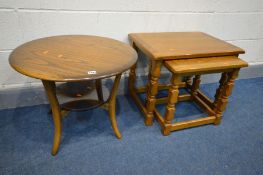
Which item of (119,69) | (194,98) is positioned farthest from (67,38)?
(194,98)

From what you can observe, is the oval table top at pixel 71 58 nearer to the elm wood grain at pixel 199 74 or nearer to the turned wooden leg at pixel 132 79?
the elm wood grain at pixel 199 74

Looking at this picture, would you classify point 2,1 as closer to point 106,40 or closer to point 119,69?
point 106,40

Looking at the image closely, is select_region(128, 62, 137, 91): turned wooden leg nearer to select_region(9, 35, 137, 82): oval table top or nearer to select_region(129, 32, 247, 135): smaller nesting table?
select_region(129, 32, 247, 135): smaller nesting table

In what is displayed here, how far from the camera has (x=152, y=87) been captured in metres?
1.60

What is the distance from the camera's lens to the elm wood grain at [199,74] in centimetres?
143

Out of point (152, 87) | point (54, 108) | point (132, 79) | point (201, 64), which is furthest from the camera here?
point (132, 79)

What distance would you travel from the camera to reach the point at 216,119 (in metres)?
1.81

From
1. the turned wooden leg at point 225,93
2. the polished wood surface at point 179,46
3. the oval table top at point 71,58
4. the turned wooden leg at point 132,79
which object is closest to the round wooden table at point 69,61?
the oval table top at point 71,58

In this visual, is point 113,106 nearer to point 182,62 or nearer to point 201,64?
point 182,62

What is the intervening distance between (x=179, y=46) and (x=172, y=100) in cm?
40

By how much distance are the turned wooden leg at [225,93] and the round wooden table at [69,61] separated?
0.77 m

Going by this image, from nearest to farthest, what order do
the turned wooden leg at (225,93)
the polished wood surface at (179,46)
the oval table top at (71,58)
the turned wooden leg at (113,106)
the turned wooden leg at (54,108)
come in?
the oval table top at (71,58) < the turned wooden leg at (54,108) < the turned wooden leg at (113,106) < the polished wood surface at (179,46) < the turned wooden leg at (225,93)

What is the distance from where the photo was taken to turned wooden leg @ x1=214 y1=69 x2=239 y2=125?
5.29 feet

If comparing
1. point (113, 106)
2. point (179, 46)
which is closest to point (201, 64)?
point (179, 46)
